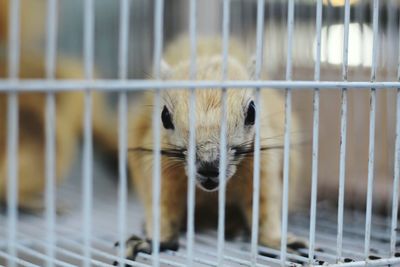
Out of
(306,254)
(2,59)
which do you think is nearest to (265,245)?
(306,254)

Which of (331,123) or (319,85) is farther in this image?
(331,123)

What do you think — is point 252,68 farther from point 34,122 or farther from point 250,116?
point 34,122

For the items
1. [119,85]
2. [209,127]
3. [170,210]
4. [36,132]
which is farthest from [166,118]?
[36,132]

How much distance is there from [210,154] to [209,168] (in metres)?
0.03

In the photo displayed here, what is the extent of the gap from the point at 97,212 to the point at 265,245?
71 centimetres

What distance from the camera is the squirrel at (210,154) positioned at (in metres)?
1.23

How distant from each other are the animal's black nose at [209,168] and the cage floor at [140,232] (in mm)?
179

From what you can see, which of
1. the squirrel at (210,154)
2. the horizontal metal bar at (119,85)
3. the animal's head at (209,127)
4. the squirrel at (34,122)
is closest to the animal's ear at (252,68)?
the squirrel at (210,154)

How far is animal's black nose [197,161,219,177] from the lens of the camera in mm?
1145

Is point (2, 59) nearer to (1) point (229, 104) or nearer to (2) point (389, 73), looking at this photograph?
(1) point (229, 104)

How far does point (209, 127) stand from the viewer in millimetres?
1217

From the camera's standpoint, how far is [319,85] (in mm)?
1089

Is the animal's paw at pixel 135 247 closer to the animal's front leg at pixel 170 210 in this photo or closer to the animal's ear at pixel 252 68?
the animal's front leg at pixel 170 210

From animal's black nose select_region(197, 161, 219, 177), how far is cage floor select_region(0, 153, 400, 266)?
179 mm
